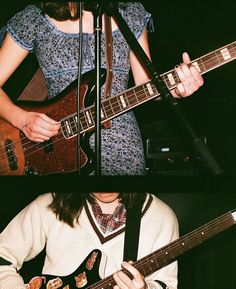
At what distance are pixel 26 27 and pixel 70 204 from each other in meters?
0.61

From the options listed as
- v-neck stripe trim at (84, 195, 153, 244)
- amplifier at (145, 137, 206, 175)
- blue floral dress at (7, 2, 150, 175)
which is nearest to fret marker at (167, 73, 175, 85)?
blue floral dress at (7, 2, 150, 175)

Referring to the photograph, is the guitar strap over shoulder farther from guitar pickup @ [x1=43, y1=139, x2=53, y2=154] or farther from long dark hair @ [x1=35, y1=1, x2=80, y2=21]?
long dark hair @ [x1=35, y1=1, x2=80, y2=21]

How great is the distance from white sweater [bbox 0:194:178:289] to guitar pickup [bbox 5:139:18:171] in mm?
166

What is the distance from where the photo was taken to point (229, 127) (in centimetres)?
217

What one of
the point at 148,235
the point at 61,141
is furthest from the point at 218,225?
the point at 61,141

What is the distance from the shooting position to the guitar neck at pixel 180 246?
1344 mm

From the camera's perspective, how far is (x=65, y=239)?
131 cm

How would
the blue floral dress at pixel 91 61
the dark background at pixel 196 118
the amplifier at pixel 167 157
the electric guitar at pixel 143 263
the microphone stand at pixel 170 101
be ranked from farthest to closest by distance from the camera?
the amplifier at pixel 167 157 < the dark background at pixel 196 118 < the electric guitar at pixel 143 263 < the blue floral dress at pixel 91 61 < the microphone stand at pixel 170 101

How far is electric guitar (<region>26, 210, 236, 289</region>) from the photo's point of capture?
1.29 m

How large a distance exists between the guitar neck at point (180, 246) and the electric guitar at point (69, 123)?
17.3 inches

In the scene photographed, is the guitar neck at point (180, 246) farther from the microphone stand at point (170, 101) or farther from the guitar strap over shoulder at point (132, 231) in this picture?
the microphone stand at point (170, 101)

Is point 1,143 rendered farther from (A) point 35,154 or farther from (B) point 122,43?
(B) point 122,43

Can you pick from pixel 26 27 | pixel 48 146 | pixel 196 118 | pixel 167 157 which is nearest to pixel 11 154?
pixel 48 146

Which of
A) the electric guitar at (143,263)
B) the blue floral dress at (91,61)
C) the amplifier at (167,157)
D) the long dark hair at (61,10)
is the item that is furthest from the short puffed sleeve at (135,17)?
the amplifier at (167,157)
